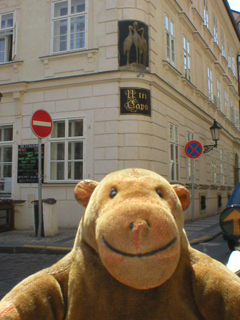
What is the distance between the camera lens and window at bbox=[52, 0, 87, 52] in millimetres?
11039

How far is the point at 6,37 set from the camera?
12.2m

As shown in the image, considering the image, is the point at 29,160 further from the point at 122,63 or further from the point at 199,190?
the point at 199,190

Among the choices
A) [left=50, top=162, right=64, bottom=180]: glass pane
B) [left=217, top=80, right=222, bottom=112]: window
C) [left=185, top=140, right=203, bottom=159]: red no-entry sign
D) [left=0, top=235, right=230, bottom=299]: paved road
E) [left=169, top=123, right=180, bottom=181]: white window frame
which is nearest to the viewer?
[left=0, top=235, right=230, bottom=299]: paved road

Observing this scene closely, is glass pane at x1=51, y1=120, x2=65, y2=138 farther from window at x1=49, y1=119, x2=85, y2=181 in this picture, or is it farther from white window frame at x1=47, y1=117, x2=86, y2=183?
white window frame at x1=47, y1=117, x2=86, y2=183

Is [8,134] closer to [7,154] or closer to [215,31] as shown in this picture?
[7,154]

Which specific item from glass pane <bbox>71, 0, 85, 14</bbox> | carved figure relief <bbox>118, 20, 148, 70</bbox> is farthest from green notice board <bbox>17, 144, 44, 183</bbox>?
glass pane <bbox>71, 0, 85, 14</bbox>

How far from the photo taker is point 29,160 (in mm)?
10492

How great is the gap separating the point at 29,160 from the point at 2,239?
2684 mm

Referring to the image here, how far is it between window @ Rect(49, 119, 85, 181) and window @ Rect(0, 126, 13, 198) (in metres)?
1.59

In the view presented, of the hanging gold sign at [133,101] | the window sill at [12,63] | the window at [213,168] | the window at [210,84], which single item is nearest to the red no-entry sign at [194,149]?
the hanging gold sign at [133,101]

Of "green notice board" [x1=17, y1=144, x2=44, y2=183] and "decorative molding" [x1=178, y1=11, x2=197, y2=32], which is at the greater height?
"decorative molding" [x1=178, y1=11, x2=197, y2=32]

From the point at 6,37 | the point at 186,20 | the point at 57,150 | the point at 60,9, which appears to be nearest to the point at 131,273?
the point at 57,150

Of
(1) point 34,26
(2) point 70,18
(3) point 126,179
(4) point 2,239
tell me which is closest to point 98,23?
(2) point 70,18

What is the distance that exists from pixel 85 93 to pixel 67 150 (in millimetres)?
1863
